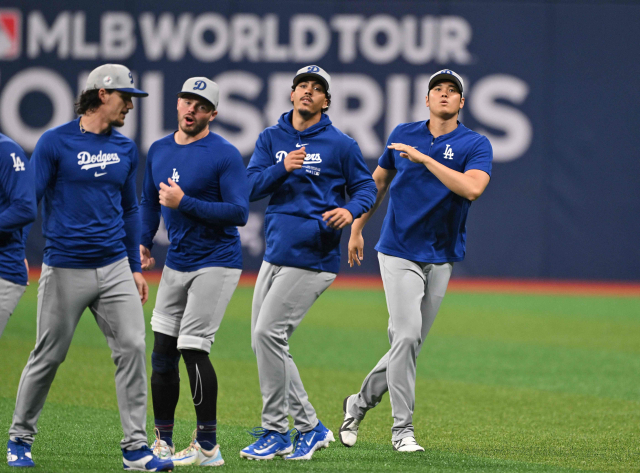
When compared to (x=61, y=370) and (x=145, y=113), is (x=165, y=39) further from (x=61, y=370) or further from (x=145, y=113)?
(x=61, y=370)

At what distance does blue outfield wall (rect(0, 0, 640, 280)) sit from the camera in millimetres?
18141

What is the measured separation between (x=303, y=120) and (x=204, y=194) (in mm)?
844

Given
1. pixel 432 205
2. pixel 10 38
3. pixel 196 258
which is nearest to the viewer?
pixel 196 258

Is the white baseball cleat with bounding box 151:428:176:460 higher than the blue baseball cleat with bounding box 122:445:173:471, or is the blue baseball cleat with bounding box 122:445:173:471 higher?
the blue baseball cleat with bounding box 122:445:173:471

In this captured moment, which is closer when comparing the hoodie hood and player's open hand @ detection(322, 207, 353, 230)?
player's open hand @ detection(322, 207, 353, 230)

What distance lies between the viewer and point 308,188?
5.25 meters

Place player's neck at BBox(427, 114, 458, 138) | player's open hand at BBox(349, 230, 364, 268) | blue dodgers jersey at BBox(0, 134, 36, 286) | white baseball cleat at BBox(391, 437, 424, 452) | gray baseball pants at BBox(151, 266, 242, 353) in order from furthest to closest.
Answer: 1. player's open hand at BBox(349, 230, 364, 268)
2. player's neck at BBox(427, 114, 458, 138)
3. white baseball cleat at BBox(391, 437, 424, 452)
4. gray baseball pants at BBox(151, 266, 242, 353)
5. blue dodgers jersey at BBox(0, 134, 36, 286)

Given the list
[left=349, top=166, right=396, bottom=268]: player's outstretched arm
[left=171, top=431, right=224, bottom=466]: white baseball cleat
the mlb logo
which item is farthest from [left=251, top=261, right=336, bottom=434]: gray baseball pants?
the mlb logo

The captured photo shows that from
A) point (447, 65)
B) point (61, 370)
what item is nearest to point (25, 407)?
point (61, 370)

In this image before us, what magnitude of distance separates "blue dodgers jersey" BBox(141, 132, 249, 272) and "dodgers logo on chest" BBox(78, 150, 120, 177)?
522 millimetres

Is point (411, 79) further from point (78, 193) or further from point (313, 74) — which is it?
point (78, 193)

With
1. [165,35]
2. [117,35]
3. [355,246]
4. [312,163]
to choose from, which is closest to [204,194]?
[312,163]

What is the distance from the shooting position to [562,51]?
18453 millimetres

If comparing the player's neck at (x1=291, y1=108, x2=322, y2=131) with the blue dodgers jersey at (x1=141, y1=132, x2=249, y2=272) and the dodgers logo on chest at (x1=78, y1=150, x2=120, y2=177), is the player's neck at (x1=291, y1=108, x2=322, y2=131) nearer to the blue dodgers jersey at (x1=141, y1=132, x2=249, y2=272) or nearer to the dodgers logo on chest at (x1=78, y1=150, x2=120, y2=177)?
the blue dodgers jersey at (x1=141, y1=132, x2=249, y2=272)
